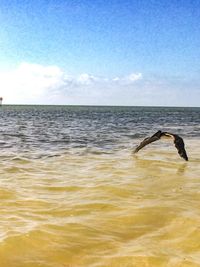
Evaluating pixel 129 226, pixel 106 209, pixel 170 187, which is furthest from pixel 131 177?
pixel 129 226

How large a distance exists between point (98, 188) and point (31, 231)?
340 centimetres

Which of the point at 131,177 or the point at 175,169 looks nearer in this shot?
the point at 131,177

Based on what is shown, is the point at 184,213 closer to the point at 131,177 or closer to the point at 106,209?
the point at 106,209

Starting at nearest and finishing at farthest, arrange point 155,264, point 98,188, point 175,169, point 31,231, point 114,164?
point 155,264
point 31,231
point 98,188
point 175,169
point 114,164

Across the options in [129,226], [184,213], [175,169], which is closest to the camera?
[129,226]

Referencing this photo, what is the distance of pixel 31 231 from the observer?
5469 mm

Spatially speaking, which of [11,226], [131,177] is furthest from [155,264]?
[131,177]

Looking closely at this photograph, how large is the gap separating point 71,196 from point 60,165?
4.54 metres

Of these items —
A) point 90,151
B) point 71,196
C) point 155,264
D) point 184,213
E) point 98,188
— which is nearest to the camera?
point 155,264

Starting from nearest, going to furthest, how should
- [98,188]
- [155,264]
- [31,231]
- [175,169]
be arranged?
[155,264], [31,231], [98,188], [175,169]

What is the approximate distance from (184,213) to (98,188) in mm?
2647

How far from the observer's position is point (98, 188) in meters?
8.71

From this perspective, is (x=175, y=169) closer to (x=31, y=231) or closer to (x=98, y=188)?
(x=98, y=188)

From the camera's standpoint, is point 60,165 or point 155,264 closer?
point 155,264
